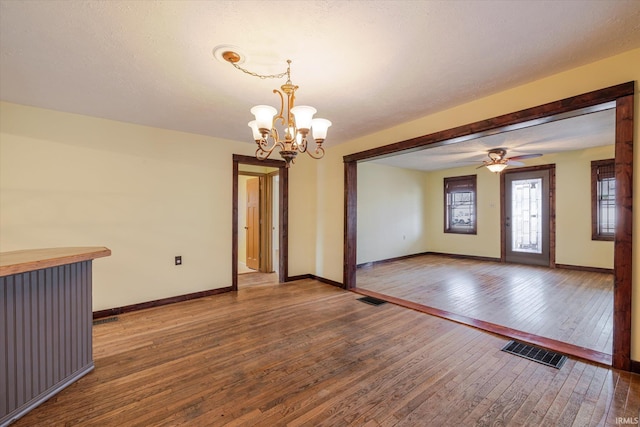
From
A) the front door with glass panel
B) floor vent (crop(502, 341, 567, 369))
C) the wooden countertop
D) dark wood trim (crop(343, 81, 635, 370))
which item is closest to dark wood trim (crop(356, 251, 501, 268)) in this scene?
the front door with glass panel

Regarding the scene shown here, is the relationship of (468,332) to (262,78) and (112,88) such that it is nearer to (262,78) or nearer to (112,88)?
(262,78)

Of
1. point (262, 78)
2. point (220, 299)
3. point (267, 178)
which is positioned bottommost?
point (220, 299)

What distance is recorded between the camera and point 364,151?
4.27 metres

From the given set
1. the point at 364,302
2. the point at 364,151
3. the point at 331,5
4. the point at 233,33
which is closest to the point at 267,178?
the point at 364,151

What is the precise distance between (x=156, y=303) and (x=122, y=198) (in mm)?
1499

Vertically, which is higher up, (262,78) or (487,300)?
(262,78)

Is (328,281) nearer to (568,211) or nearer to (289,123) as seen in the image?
(289,123)

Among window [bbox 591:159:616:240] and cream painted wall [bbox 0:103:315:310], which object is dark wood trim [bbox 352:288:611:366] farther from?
window [bbox 591:159:616:240]

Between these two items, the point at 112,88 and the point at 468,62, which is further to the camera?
the point at 112,88

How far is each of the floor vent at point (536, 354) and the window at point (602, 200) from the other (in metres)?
4.77

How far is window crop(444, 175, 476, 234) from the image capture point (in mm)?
7406

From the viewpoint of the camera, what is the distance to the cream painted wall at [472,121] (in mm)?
2092

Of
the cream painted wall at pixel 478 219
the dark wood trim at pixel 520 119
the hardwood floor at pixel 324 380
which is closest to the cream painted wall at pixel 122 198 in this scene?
the hardwood floor at pixel 324 380

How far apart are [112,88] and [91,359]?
2.44 meters
